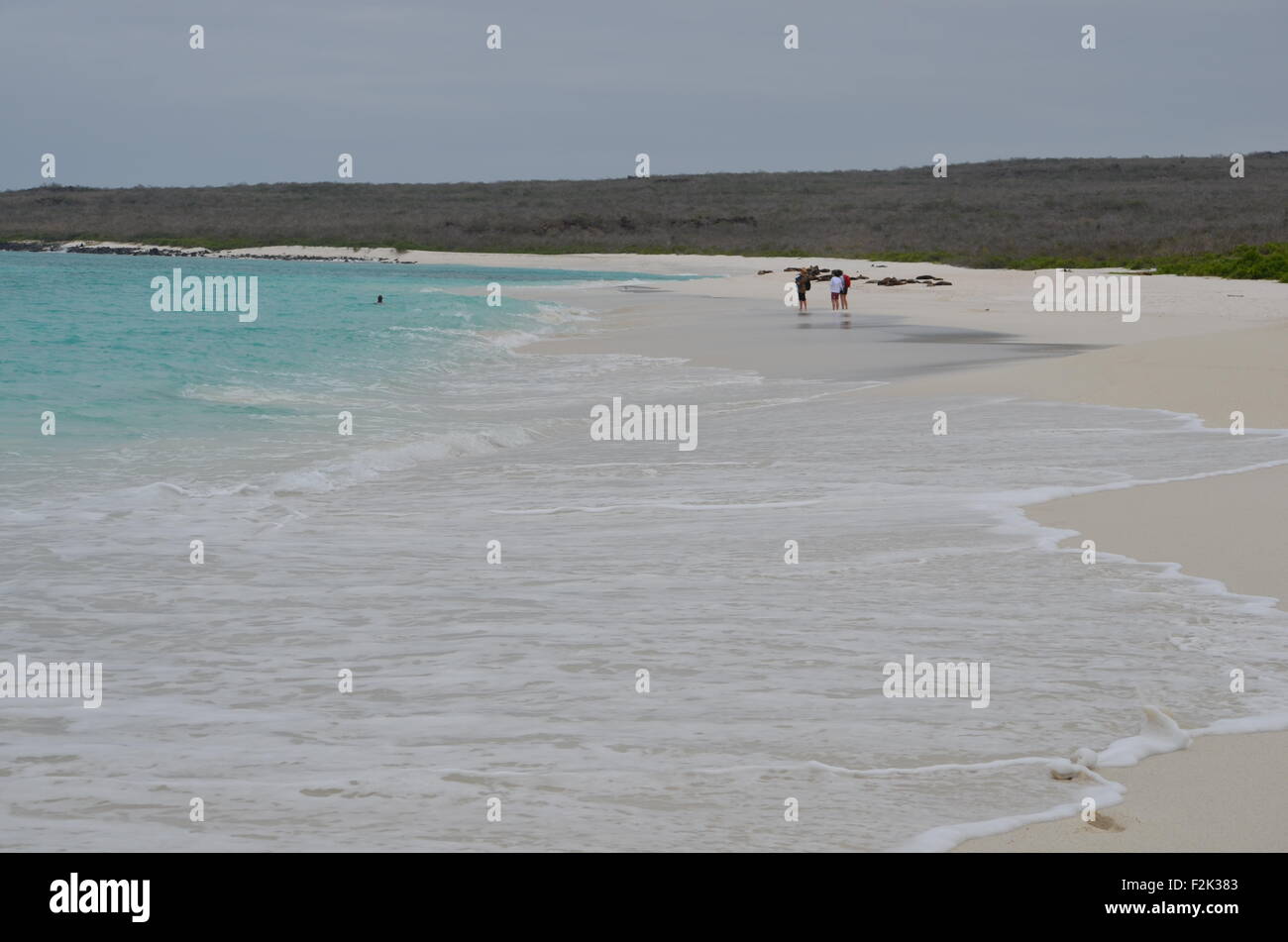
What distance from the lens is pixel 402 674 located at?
568 centimetres

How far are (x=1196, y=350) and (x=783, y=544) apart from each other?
434 inches

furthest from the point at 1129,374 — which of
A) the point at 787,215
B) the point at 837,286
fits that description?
the point at 787,215

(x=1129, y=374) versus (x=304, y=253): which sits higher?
(x=304, y=253)

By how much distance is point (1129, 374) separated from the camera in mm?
15789

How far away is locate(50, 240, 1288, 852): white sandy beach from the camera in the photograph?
13.5 feet

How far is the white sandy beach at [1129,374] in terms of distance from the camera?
4.11 m

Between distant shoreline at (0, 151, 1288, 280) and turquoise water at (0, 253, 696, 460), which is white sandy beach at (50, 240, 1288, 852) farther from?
distant shoreline at (0, 151, 1288, 280)

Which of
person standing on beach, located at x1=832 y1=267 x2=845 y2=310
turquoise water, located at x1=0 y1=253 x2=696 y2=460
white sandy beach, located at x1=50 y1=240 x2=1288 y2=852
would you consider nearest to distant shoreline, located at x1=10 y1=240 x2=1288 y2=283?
person standing on beach, located at x1=832 y1=267 x2=845 y2=310

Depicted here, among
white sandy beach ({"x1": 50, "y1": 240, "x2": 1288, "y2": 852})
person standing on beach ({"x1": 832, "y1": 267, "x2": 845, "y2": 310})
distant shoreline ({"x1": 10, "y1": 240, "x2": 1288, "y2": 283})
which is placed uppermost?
distant shoreline ({"x1": 10, "y1": 240, "x2": 1288, "y2": 283})

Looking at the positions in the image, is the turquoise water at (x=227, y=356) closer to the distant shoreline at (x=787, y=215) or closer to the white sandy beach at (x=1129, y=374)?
the white sandy beach at (x=1129, y=374)

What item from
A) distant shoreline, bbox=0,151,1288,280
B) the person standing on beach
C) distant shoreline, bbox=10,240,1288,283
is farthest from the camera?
distant shoreline, bbox=10,240,1288,283

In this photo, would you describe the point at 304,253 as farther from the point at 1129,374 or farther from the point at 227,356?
the point at 1129,374
